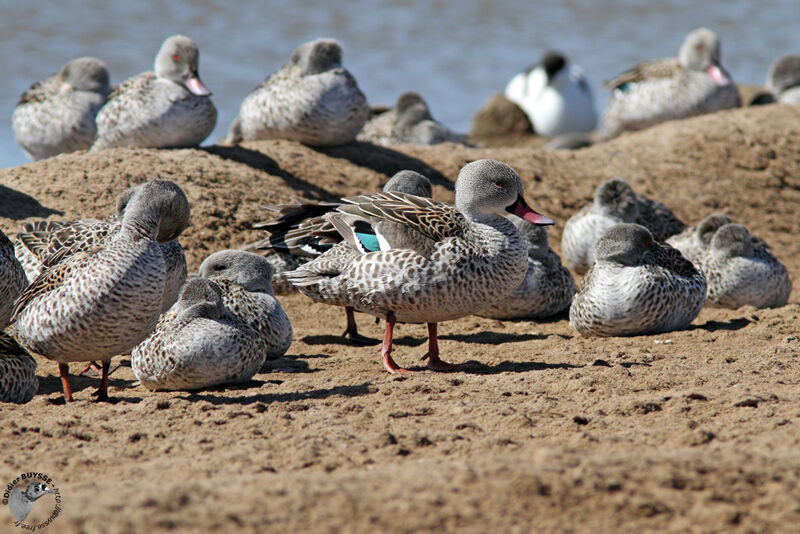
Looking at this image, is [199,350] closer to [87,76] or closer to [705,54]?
[87,76]

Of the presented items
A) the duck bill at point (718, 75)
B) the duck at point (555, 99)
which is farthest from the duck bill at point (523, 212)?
the duck at point (555, 99)

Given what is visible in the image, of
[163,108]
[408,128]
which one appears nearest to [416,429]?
[163,108]

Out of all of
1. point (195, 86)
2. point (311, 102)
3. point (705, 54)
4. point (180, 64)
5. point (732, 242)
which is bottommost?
point (732, 242)

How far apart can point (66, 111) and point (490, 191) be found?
595 cm

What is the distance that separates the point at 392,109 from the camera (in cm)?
1355

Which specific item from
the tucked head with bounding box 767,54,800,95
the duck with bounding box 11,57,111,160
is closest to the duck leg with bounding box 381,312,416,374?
the duck with bounding box 11,57,111,160

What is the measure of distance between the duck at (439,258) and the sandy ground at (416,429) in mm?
430

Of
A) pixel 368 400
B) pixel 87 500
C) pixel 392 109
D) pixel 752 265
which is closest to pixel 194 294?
pixel 368 400

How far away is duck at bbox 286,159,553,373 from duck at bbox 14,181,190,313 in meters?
0.94

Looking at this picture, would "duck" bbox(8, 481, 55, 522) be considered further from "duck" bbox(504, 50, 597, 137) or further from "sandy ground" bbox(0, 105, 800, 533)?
"duck" bbox(504, 50, 597, 137)

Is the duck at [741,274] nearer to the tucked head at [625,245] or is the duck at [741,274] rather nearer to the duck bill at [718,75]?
the tucked head at [625,245]

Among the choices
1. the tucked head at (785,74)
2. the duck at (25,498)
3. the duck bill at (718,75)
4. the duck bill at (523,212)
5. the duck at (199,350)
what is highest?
the tucked head at (785,74)

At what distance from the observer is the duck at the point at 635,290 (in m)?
6.48

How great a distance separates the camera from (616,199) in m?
8.69
